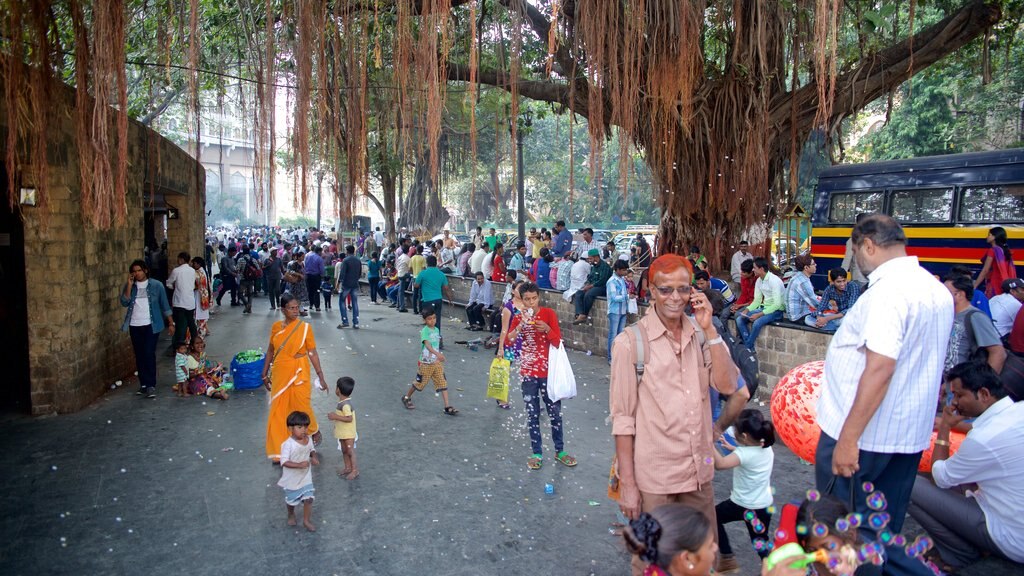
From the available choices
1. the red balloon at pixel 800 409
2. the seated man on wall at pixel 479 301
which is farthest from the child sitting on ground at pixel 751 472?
the seated man on wall at pixel 479 301

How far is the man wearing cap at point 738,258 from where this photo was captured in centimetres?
1095

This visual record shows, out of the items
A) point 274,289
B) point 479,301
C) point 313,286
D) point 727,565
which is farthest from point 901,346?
point 274,289

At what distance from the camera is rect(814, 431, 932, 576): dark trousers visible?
276cm

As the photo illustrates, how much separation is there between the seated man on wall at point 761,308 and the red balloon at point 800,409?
9.88 feet

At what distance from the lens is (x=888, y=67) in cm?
977

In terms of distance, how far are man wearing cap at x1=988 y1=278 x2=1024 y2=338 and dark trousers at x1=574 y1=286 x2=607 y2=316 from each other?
5.08 meters

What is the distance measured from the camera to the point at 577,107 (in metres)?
10.5

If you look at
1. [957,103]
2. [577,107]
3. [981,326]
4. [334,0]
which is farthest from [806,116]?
[957,103]

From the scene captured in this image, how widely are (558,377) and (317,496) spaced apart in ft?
6.55

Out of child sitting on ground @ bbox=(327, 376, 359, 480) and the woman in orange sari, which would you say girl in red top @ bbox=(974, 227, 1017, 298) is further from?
the woman in orange sari

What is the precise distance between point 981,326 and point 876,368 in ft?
10.3

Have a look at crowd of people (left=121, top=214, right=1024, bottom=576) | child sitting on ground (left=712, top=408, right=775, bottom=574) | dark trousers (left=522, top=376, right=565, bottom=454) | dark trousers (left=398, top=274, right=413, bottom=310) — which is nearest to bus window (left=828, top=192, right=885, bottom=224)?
crowd of people (left=121, top=214, right=1024, bottom=576)

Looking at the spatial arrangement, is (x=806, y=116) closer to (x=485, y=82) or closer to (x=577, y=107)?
(x=577, y=107)

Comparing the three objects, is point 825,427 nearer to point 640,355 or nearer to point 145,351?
point 640,355
